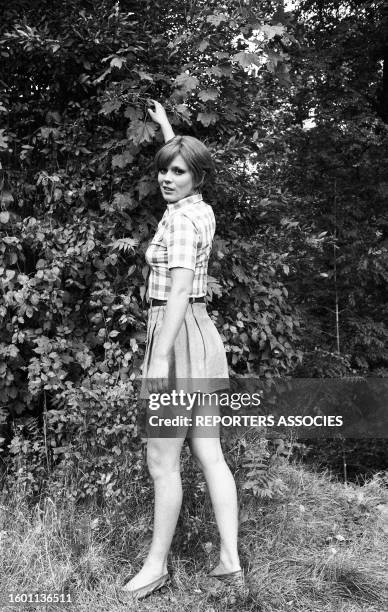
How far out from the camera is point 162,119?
286cm

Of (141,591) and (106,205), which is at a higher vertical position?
(106,205)

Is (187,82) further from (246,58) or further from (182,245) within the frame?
(182,245)

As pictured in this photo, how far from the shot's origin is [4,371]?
308 cm

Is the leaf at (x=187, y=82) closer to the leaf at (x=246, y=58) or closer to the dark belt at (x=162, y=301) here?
the leaf at (x=246, y=58)

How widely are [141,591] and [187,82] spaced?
7.60ft

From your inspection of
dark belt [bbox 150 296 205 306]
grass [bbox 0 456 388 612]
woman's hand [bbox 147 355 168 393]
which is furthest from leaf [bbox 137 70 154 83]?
grass [bbox 0 456 388 612]

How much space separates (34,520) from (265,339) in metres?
1.63

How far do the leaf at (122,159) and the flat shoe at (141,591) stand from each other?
6.42 feet

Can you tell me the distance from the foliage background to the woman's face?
464 mm

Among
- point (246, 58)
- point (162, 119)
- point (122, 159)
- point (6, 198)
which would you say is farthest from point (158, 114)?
point (6, 198)

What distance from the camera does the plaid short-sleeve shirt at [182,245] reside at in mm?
2258

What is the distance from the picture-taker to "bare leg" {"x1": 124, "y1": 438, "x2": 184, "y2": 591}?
2.47m

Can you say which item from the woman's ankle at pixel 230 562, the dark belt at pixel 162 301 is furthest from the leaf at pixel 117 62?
the woman's ankle at pixel 230 562

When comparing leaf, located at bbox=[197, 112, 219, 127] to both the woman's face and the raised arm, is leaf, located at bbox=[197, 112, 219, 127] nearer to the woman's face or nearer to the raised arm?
the raised arm
